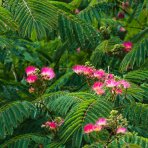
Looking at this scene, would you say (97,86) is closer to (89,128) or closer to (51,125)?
(51,125)

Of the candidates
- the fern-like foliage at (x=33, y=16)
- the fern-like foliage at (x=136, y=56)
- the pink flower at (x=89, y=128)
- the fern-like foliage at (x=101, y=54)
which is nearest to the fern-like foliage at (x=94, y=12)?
the fern-like foliage at (x=101, y=54)

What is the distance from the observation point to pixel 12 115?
12.0 ft

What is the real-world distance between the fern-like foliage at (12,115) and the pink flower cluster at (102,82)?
1.37 feet

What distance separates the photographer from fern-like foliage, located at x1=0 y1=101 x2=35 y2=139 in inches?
141

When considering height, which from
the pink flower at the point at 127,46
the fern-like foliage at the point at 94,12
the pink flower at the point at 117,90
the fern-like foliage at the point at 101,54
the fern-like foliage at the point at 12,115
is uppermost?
the fern-like foliage at the point at 94,12

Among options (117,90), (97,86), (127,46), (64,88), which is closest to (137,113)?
(117,90)

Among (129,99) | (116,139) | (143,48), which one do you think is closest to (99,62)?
(143,48)

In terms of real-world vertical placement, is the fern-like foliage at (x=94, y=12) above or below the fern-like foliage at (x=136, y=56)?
above

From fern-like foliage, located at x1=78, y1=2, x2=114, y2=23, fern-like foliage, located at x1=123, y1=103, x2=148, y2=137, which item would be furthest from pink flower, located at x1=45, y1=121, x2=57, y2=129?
fern-like foliage, located at x1=78, y1=2, x2=114, y2=23

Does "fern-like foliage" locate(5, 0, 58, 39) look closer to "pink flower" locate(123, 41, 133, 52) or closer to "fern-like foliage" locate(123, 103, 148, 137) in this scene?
"fern-like foliage" locate(123, 103, 148, 137)

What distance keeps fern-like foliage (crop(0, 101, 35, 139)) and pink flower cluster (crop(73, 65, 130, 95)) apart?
1.37 feet

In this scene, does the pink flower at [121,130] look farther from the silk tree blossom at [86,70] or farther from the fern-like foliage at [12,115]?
the silk tree blossom at [86,70]

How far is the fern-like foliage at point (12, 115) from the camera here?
3.58 metres

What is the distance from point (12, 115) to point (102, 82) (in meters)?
0.60
